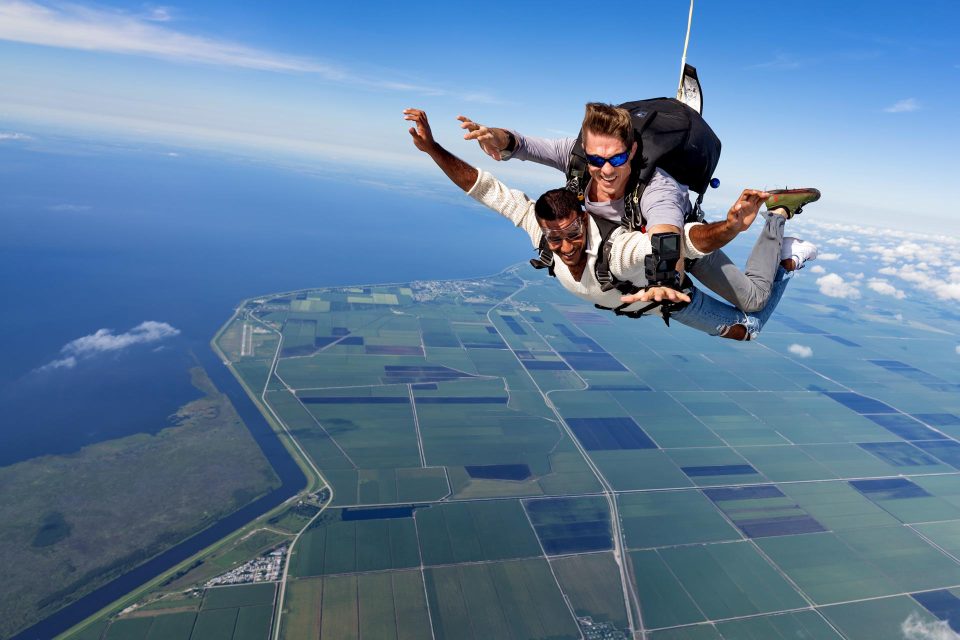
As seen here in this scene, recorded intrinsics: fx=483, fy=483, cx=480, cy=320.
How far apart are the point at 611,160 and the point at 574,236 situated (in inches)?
28.9

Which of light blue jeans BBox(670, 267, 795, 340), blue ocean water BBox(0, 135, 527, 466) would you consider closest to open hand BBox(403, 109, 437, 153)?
light blue jeans BBox(670, 267, 795, 340)

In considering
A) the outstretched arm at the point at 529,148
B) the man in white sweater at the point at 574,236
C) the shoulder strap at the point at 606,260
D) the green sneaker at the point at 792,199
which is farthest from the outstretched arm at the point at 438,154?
the green sneaker at the point at 792,199

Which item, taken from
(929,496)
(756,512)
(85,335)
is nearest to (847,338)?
(929,496)

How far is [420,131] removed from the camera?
458 centimetres

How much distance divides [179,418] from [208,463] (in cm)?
1172

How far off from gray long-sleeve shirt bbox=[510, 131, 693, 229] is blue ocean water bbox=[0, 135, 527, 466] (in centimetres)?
6152

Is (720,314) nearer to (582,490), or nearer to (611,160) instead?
(611,160)

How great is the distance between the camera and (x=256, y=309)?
90438mm

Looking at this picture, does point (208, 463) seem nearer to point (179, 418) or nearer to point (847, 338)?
point (179, 418)

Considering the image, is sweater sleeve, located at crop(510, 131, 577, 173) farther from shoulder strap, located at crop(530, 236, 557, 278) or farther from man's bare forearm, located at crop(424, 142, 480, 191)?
shoulder strap, located at crop(530, 236, 557, 278)

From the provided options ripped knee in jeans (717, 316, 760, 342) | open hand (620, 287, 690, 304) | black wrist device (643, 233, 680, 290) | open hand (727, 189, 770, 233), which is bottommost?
ripped knee in jeans (717, 316, 760, 342)

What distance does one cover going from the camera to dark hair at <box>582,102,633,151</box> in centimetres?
421

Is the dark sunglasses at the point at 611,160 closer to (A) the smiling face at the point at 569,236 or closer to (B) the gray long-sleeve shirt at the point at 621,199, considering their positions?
(B) the gray long-sleeve shirt at the point at 621,199

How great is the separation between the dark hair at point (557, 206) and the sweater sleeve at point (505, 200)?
499 mm
